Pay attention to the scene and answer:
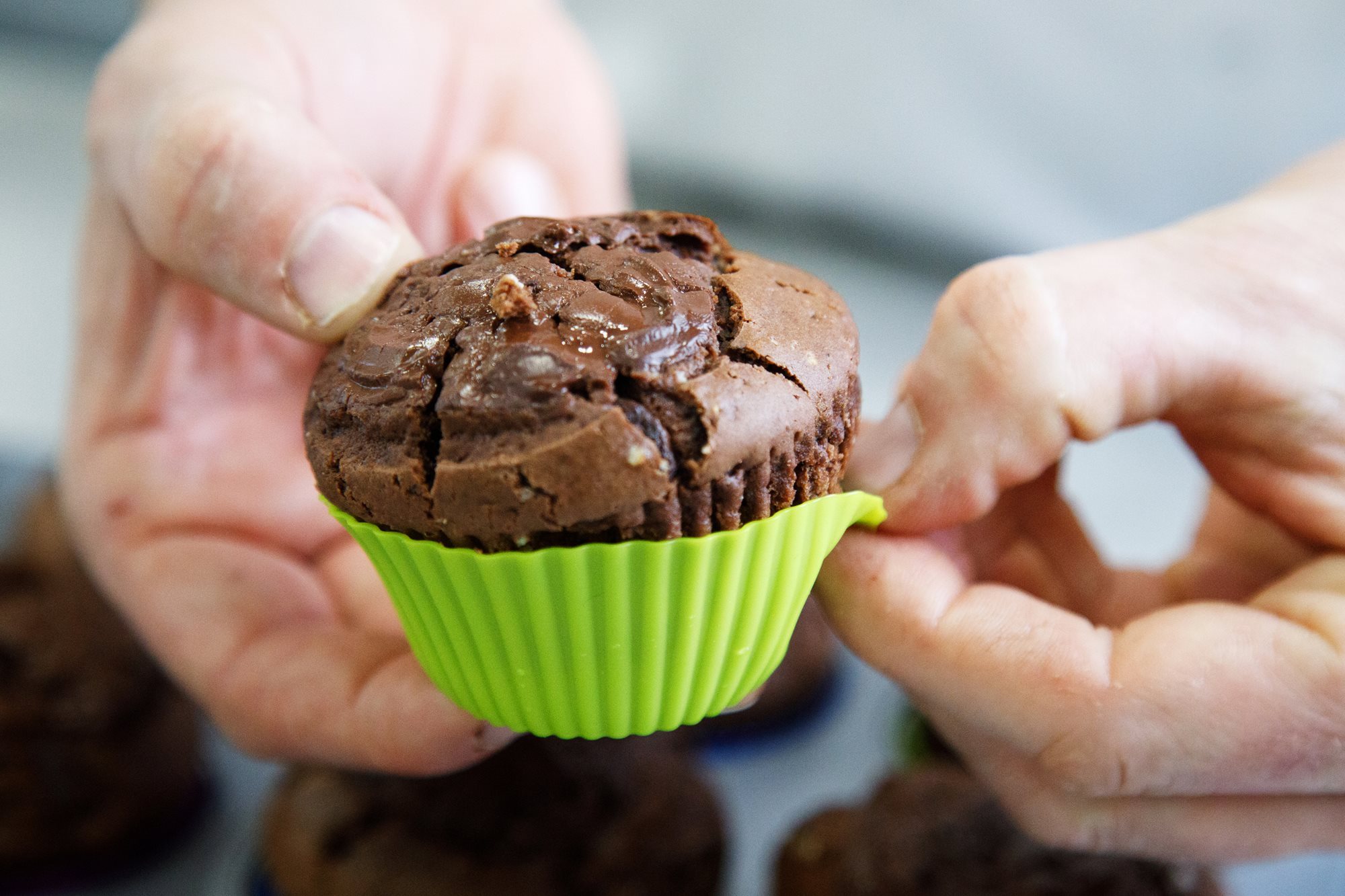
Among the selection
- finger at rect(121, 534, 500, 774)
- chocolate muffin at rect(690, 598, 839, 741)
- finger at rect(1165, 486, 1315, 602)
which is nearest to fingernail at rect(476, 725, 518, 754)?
finger at rect(121, 534, 500, 774)

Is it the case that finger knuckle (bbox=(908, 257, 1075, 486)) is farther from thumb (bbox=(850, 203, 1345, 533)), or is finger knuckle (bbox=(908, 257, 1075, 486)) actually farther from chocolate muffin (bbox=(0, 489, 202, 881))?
chocolate muffin (bbox=(0, 489, 202, 881))

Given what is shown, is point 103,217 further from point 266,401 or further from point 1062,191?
point 1062,191

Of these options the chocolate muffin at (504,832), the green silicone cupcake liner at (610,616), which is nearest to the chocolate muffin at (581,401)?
the green silicone cupcake liner at (610,616)

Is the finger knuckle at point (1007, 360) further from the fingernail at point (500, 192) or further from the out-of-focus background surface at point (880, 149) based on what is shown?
the out-of-focus background surface at point (880, 149)

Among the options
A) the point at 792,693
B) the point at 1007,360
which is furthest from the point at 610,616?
the point at 792,693

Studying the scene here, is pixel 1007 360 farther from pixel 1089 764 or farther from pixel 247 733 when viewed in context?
pixel 247 733

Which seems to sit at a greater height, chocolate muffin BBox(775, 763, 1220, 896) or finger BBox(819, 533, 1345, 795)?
finger BBox(819, 533, 1345, 795)
